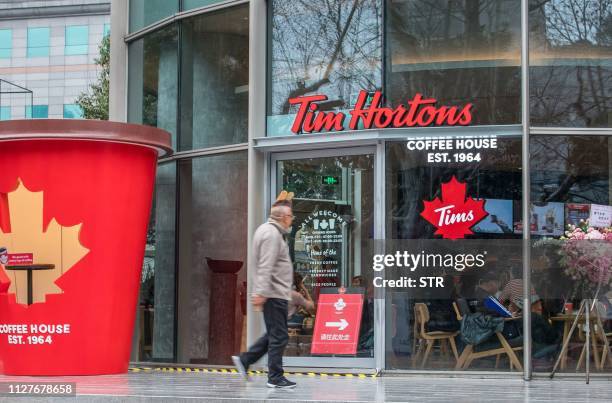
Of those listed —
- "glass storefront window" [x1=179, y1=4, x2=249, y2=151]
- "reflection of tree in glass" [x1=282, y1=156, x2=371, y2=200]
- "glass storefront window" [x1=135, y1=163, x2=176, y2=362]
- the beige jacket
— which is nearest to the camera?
the beige jacket

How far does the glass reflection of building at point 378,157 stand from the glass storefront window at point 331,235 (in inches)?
0.7

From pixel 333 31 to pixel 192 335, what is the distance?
4.34 m

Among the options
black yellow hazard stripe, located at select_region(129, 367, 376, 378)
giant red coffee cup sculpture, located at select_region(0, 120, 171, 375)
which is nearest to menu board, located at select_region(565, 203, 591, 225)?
black yellow hazard stripe, located at select_region(129, 367, 376, 378)

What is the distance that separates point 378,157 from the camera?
12.5m

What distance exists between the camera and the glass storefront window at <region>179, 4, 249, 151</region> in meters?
13.7

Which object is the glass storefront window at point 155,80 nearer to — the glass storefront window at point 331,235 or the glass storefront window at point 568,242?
the glass storefront window at point 331,235

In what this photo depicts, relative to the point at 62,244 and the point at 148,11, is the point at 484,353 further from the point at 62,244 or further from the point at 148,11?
the point at 148,11

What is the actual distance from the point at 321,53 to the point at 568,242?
12.3ft

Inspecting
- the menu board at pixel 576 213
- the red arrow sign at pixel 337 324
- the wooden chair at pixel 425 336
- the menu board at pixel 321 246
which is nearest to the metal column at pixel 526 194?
the menu board at pixel 576 213

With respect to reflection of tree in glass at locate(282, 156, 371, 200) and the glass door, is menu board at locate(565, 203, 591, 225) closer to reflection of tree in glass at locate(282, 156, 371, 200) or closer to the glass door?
the glass door

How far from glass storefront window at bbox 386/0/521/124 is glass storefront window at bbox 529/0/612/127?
0.72 feet

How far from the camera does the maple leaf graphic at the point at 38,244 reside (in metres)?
12.1

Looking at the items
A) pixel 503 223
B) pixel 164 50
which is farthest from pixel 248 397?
pixel 164 50

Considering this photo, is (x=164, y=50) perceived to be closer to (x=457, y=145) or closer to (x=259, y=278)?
(x=457, y=145)
